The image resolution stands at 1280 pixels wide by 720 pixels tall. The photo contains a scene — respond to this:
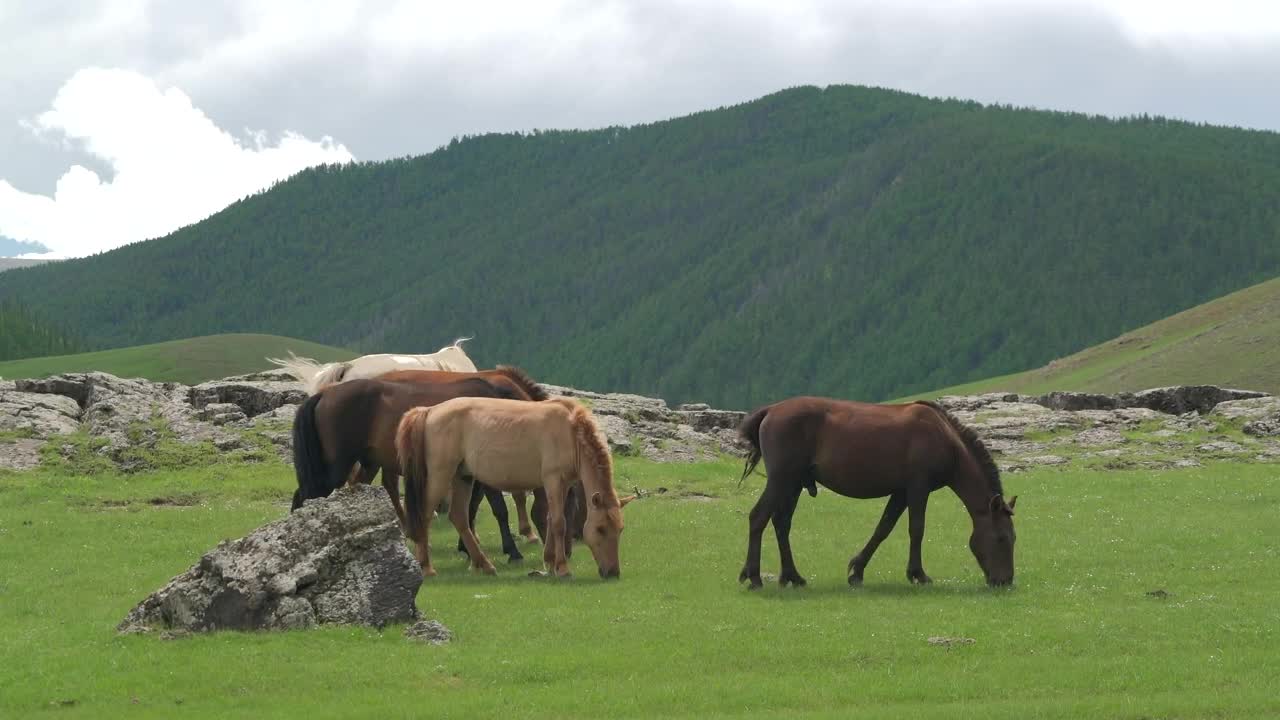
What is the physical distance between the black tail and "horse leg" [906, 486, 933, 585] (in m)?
9.40

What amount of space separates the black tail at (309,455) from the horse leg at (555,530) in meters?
4.16

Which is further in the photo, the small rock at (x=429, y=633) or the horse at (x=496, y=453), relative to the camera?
the horse at (x=496, y=453)

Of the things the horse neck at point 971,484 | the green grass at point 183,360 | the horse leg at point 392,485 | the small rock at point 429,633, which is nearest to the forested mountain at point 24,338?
the green grass at point 183,360

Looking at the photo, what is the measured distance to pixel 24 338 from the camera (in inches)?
→ 5974

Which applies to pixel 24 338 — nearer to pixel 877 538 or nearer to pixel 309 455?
pixel 309 455

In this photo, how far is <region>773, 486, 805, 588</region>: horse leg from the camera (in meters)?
19.5

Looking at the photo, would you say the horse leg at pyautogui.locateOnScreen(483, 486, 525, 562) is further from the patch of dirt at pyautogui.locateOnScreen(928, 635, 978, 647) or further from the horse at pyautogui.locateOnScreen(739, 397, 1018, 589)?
the patch of dirt at pyautogui.locateOnScreen(928, 635, 978, 647)

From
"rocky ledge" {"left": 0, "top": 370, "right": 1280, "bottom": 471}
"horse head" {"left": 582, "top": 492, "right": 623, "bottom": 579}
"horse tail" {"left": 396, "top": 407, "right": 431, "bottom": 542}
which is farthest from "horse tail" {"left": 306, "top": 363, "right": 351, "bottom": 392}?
"horse head" {"left": 582, "top": 492, "right": 623, "bottom": 579}

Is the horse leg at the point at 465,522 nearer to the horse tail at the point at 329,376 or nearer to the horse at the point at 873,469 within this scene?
the horse at the point at 873,469

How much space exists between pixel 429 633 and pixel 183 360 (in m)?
111

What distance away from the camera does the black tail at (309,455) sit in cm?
2264

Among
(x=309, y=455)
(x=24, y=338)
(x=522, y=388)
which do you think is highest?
(x=24, y=338)

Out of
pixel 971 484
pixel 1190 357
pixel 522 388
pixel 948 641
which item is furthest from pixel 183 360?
pixel 948 641

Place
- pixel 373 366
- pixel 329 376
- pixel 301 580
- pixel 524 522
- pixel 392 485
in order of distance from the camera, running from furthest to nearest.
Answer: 1. pixel 373 366
2. pixel 329 376
3. pixel 524 522
4. pixel 392 485
5. pixel 301 580
